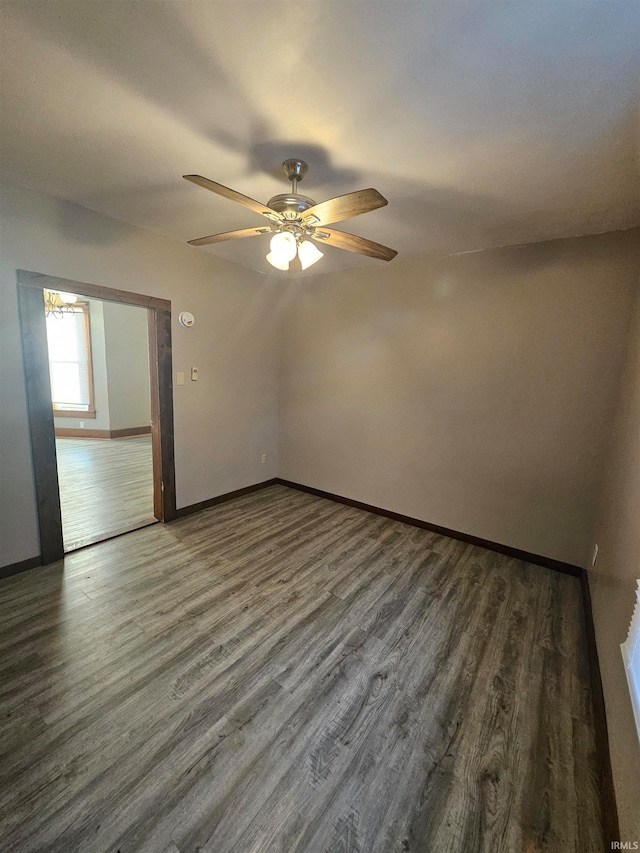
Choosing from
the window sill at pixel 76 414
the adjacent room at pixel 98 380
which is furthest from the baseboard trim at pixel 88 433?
the window sill at pixel 76 414

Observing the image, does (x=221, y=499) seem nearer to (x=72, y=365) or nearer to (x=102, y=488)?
(x=102, y=488)

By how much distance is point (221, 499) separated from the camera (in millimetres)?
3703

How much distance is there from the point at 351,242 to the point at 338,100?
60 centimetres

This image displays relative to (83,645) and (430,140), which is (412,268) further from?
(83,645)

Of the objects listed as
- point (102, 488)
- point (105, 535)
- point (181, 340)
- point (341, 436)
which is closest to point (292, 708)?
point (105, 535)

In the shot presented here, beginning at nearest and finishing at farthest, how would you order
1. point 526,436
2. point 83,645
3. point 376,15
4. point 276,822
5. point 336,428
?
point 376,15 < point 276,822 < point 83,645 < point 526,436 < point 336,428

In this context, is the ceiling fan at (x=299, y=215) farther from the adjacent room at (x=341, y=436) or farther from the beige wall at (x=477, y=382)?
the beige wall at (x=477, y=382)

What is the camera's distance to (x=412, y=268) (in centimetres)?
307

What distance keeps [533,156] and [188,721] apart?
302 cm

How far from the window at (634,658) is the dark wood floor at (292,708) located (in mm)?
502

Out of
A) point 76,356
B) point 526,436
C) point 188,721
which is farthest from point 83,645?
point 76,356

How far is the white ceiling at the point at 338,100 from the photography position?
101cm

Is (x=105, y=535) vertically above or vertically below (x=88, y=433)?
below

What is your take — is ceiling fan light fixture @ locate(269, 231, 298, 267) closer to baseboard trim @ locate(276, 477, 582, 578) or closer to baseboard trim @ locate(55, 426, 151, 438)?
baseboard trim @ locate(276, 477, 582, 578)
